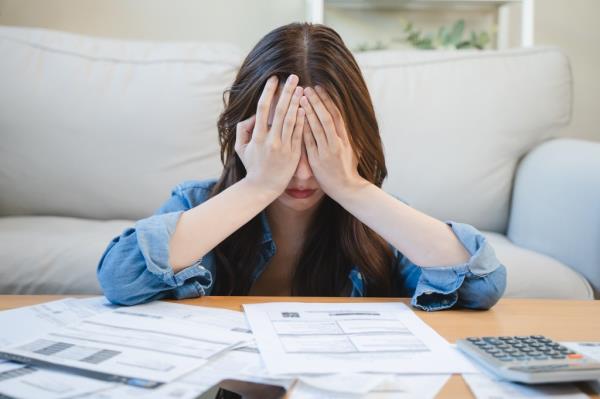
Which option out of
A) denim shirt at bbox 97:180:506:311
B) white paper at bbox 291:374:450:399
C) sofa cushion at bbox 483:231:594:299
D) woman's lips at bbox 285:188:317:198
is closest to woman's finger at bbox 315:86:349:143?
woman's lips at bbox 285:188:317:198

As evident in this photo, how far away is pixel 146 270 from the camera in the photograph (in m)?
0.85

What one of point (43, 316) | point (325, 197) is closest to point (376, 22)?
point (325, 197)

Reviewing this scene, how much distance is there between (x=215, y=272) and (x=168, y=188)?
77 centimetres

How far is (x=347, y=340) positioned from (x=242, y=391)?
0.52 feet

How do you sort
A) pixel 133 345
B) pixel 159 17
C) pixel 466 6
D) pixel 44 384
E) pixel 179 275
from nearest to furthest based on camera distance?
1. pixel 44 384
2. pixel 133 345
3. pixel 179 275
4. pixel 159 17
5. pixel 466 6

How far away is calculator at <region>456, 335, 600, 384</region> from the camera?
536 millimetres

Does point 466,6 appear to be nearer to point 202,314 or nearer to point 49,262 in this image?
point 49,262

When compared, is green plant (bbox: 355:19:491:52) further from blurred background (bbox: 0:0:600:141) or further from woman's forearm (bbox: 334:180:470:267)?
woman's forearm (bbox: 334:180:470:267)

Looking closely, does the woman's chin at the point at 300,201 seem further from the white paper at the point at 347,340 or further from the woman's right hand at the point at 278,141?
the white paper at the point at 347,340

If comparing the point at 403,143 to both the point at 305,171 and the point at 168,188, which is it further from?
the point at 305,171

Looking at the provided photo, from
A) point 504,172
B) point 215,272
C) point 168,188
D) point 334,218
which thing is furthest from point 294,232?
point 504,172

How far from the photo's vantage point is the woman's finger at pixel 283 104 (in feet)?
3.08

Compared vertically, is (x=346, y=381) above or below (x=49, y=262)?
above

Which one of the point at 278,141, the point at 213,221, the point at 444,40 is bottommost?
the point at 213,221
